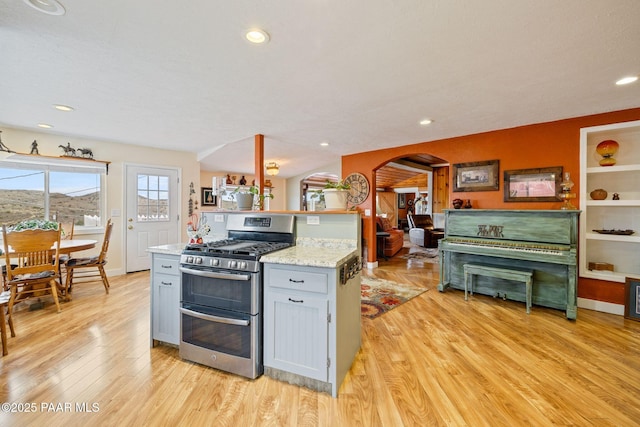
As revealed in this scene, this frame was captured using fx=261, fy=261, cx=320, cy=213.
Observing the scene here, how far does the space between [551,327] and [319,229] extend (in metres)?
2.68

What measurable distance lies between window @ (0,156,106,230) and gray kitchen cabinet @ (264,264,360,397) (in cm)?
448

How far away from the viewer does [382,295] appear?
3707 millimetres

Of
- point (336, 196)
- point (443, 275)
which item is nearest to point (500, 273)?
point (443, 275)

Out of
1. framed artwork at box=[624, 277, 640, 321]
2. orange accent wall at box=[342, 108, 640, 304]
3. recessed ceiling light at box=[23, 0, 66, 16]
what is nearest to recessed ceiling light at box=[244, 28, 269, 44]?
recessed ceiling light at box=[23, 0, 66, 16]

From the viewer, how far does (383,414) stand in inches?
62.1

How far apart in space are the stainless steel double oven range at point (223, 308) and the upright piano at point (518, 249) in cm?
290

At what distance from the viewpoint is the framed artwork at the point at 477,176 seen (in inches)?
153

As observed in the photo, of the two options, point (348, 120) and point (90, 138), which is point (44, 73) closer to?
point (90, 138)

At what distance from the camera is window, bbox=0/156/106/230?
3830mm

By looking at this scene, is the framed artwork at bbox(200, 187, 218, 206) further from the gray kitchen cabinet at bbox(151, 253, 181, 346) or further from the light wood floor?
the gray kitchen cabinet at bbox(151, 253, 181, 346)

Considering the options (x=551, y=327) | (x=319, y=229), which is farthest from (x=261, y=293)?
(x=551, y=327)

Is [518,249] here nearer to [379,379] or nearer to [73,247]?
[379,379]

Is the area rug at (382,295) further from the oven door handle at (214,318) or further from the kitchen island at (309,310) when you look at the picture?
the oven door handle at (214,318)

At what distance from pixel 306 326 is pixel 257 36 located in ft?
6.51
